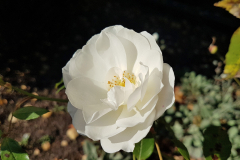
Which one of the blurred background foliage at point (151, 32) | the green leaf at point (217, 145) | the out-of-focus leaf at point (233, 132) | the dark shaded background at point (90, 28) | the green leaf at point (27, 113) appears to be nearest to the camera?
the green leaf at point (27, 113)

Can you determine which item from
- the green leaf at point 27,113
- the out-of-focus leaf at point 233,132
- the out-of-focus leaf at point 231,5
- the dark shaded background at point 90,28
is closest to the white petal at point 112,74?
the green leaf at point 27,113

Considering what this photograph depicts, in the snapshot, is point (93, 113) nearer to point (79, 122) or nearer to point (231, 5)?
point (79, 122)

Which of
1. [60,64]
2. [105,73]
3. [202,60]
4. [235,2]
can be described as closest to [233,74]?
[235,2]

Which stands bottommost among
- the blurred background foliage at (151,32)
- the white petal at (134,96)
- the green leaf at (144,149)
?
the blurred background foliage at (151,32)

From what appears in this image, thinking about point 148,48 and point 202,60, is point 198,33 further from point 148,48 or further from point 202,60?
point 148,48

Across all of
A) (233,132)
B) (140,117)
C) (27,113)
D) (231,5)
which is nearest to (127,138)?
(140,117)

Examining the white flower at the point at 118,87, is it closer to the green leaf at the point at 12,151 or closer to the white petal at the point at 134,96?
the white petal at the point at 134,96

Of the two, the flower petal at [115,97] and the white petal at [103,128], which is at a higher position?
the flower petal at [115,97]
